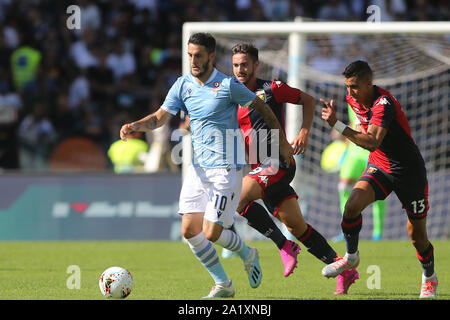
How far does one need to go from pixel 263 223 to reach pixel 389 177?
1.50m

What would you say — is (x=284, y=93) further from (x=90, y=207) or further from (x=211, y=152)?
(x=90, y=207)

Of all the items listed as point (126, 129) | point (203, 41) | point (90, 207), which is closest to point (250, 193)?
point (126, 129)

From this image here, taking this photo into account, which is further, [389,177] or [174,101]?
[389,177]

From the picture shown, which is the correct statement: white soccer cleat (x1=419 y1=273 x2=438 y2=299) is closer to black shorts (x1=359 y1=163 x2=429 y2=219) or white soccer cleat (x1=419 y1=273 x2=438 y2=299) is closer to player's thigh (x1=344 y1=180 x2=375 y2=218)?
black shorts (x1=359 y1=163 x2=429 y2=219)

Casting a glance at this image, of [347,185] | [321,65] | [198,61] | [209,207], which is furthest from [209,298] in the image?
[321,65]

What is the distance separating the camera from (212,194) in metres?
7.30

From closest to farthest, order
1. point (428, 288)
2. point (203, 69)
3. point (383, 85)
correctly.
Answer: point (203, 69), point (428, 288), point (383, 85)

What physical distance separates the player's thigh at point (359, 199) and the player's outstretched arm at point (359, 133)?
0.45m

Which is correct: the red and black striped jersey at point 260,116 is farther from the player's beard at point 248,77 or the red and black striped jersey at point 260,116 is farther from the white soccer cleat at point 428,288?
the white soccer cleat at point 428,288

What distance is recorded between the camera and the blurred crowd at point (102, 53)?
16625 mm

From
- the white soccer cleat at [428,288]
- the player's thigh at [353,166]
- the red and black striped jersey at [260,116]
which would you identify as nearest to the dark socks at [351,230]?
the white soccer cleat at [428,288]

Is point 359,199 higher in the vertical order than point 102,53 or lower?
lower

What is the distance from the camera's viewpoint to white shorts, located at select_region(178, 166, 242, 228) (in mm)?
7270

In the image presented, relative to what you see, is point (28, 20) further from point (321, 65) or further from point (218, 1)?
point (321, 65)
